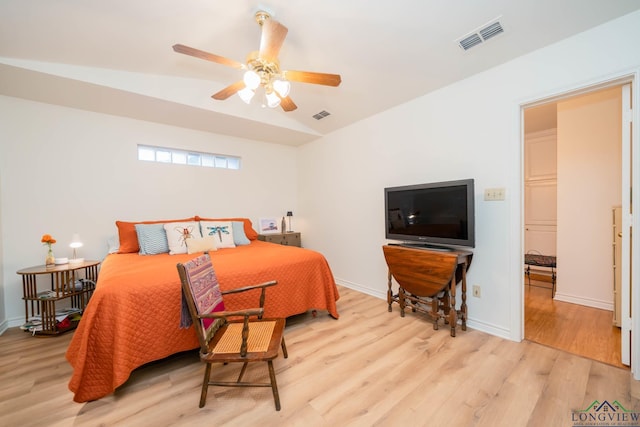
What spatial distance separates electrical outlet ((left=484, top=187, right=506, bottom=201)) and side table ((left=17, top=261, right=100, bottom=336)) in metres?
3.86

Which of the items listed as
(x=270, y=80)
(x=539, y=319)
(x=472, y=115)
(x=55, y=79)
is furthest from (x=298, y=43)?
(x=539, y=319)

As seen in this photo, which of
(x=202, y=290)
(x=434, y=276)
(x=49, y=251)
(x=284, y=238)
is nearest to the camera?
(x=202, y=290)

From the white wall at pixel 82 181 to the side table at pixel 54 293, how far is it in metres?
0.22

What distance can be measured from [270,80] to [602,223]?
146 inches

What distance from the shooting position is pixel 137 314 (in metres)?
1.59

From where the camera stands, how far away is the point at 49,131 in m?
2.72

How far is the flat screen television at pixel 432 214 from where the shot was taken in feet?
7.25

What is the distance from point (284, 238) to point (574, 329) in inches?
138

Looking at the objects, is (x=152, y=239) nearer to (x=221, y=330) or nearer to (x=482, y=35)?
(x=221, y=330)

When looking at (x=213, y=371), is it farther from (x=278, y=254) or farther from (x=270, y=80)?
(x=270, y=80)

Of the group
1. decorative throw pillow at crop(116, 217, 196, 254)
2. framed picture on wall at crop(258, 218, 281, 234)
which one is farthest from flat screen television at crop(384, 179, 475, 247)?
decorative throw pillow at crop(116, 217, 196, 254)

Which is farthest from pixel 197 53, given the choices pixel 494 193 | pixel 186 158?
pixel 494 193

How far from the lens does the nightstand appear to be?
3987 millimetres

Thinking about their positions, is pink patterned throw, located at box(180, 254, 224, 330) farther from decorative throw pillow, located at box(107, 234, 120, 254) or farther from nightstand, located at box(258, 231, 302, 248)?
nightstand, located at box(258, 231, 302, 248)
